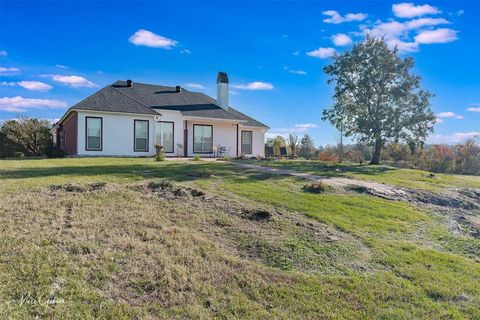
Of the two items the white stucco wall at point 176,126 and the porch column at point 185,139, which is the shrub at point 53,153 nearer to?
the white stucco wall at point 176,126

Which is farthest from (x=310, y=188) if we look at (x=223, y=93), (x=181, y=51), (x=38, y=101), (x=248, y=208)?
(x=38, y=101)

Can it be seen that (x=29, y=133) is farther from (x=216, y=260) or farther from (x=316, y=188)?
(x=216, y=260)

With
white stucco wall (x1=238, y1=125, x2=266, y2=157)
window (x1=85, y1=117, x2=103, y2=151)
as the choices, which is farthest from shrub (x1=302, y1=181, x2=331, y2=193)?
white stucco wall (x1=238, y1=125, x2=266, y2=157)

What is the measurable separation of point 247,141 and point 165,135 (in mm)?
6541

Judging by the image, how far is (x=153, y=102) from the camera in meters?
21.4

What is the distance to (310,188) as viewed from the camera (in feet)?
29.0

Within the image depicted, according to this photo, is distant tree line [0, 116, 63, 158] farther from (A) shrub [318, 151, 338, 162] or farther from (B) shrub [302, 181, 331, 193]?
(B) shrub [302, 181, 331, 193]

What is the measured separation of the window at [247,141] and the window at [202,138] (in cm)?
300

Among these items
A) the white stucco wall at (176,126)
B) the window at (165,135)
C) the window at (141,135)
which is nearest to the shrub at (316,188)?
the window at (141,135)

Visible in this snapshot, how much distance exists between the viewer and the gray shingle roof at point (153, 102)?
18672 mm

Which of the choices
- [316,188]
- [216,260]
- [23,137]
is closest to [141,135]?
[23,137]

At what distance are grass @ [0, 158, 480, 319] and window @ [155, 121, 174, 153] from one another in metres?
13.3

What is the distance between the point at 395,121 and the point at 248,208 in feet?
55.7

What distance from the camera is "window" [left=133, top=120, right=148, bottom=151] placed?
19219 millimetres
